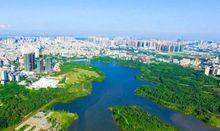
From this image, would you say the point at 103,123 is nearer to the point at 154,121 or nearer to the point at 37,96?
the point at 154,121

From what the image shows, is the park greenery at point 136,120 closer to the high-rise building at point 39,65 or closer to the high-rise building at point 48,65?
the high-rise building at point 48,65

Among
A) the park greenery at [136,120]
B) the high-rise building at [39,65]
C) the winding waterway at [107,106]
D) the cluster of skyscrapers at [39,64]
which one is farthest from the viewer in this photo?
the cluster of skyscrapers at [39,64]

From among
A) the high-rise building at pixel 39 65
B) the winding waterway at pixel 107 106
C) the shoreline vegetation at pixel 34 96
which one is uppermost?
the high-rise building at pixel 39 65

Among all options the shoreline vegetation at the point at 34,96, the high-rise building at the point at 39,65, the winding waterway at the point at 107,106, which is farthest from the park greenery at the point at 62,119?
the high-rise building at the point at 39,65

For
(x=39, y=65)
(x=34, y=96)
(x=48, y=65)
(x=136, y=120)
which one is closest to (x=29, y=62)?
(x=39, y=65)

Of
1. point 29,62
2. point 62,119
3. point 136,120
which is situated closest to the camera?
point 62,119

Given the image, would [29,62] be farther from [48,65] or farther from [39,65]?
[48,65]

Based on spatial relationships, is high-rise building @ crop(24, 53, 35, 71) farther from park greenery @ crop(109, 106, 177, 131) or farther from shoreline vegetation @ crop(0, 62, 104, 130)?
park greenery @ crop(109, 106, 177, 131)
